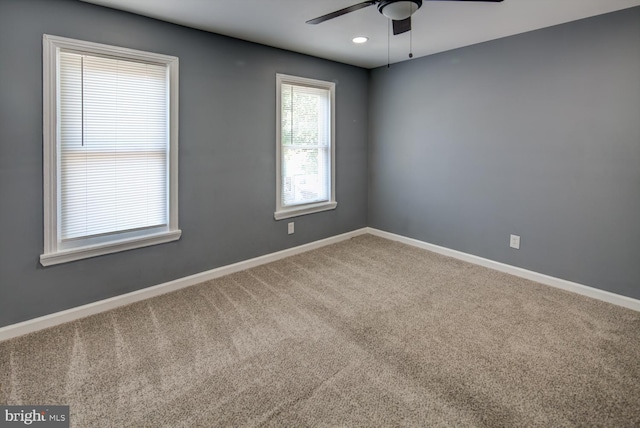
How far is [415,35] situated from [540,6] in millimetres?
1064

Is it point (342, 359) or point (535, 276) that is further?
point (535, 276)

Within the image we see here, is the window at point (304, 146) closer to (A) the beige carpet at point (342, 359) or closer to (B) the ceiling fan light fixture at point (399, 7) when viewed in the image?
(A) the beige carpet at point (342, 359)

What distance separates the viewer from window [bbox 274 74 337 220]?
4.07m

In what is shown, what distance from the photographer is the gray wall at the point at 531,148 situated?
293 cm

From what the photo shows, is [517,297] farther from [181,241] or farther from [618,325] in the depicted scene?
[181,241]

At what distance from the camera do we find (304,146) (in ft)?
14.3

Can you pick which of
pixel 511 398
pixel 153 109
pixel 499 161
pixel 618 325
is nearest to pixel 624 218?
pixel 618 325

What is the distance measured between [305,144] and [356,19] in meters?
1.64

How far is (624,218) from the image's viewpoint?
9.64 feet

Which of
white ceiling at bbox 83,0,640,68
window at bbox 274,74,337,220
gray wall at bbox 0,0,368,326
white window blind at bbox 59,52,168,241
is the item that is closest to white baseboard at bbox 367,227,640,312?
gray wall at bbox 0,0,368,326

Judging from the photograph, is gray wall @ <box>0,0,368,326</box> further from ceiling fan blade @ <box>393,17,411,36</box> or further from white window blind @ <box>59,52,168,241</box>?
ceiling fan blade @ <box>393,17,411,36</box>

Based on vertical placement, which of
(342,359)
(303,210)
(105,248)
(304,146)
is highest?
(304,146)

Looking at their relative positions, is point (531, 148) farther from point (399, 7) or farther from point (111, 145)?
point (111, 145)

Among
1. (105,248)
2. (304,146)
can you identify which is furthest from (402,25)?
(105,248)
